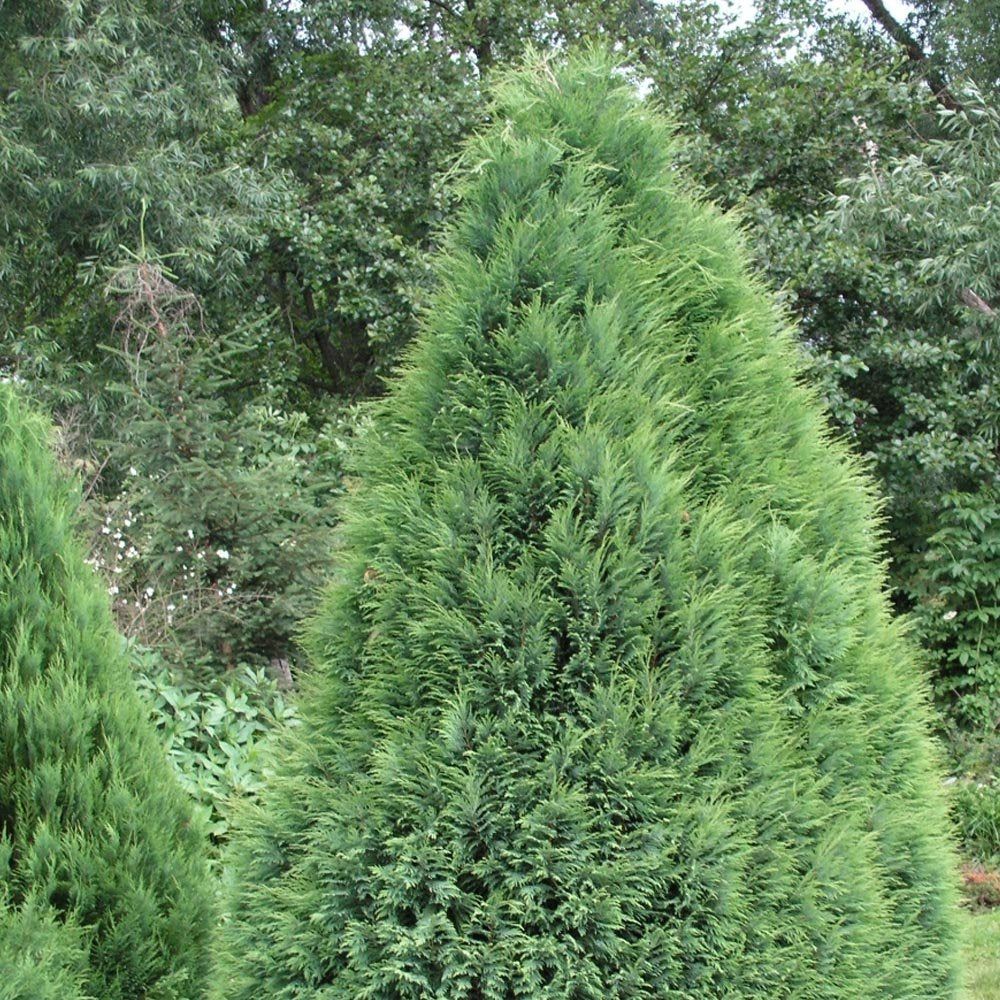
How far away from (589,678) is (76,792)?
3.98 ft

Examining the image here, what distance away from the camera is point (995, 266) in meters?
8.52

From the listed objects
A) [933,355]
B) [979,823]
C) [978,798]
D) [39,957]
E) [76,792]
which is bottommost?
[39,957]

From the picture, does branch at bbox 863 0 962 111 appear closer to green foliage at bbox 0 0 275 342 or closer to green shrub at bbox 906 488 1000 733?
green shrub at bbox 906 488 1000 733

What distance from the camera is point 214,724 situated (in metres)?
5.32

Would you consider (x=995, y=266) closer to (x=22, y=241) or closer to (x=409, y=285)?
(x=409, y=285)

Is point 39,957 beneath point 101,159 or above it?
beneath

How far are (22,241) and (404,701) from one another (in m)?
9.28

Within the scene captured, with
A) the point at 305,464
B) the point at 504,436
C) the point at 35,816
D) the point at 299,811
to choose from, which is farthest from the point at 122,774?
the point at 305,464

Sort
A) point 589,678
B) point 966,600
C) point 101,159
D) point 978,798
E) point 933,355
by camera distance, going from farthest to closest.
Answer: point 101,159
point 966,600
point 933,355
point 978,798
point 589,678

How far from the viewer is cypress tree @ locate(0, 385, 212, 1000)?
7.38ft

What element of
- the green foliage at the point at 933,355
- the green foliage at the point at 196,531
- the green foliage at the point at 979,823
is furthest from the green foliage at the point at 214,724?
the green foliage at the point at 933,355

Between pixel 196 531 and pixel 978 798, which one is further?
pixel 978 798

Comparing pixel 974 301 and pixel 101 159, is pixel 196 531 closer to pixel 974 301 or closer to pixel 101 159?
pixel 101 159

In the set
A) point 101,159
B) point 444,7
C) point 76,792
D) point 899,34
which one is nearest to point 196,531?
point 76,792
